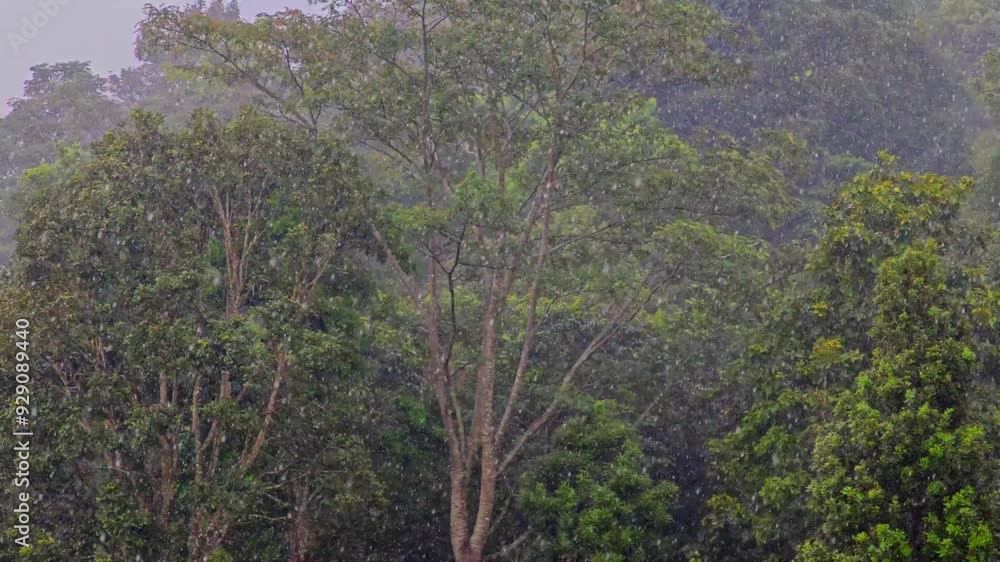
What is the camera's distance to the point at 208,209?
11.7 metres

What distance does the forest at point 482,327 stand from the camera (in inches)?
369

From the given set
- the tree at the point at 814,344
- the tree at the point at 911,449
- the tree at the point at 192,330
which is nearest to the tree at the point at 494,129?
the tree at the point at 192,330

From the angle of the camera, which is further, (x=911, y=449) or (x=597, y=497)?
(x=597, y=497)

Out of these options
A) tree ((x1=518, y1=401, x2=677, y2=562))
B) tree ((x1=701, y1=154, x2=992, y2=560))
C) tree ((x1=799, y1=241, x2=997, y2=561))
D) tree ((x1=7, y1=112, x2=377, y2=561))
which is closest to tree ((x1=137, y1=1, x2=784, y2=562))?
tree ((x1=518, y1=401, x2=677, y2=562))

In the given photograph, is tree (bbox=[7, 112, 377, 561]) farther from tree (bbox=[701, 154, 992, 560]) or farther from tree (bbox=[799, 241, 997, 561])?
tree (bbox=[799, 241, 997, 561])

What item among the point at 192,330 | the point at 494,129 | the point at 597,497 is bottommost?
the point at 597,497

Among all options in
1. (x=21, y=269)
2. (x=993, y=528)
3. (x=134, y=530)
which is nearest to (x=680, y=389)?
(x=993, y=528)

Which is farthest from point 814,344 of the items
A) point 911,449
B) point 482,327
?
point 482,327

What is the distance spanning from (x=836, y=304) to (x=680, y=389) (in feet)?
11.7

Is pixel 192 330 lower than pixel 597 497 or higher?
higher

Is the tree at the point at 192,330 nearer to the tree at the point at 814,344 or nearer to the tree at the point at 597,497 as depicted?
the tree at the point at 597,497

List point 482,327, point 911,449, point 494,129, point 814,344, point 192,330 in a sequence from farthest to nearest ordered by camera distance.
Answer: point 482,327, point 494,129, point 814,344, point 192,330, point 911,449

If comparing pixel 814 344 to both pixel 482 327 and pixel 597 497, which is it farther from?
pixel 482 327

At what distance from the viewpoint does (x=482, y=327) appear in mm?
14414
